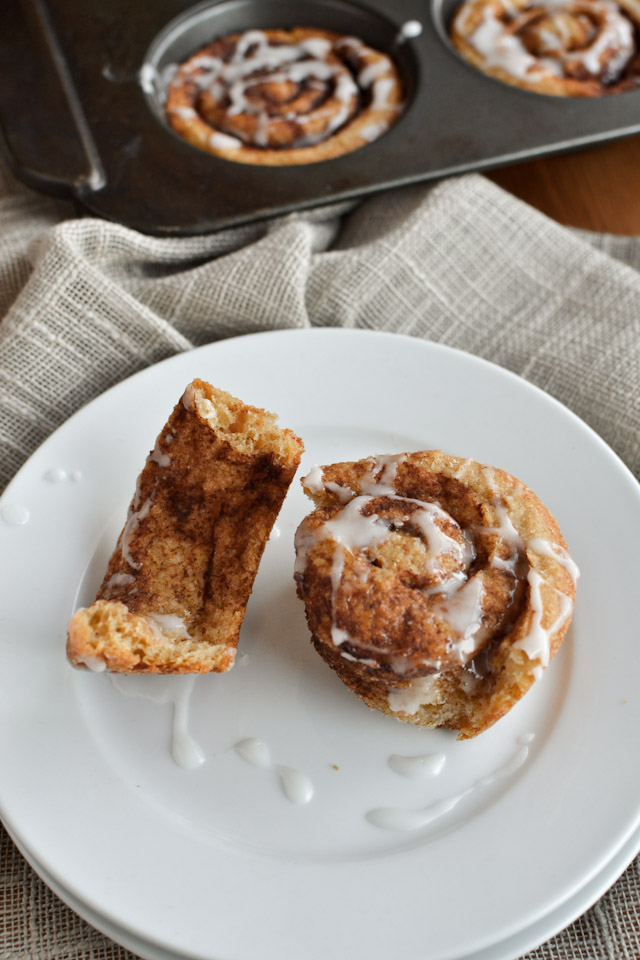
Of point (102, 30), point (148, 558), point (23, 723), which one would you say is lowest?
point (23, 723)

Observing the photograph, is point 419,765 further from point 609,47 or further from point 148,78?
point 609,47

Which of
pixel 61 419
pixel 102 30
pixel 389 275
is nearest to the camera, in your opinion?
pixel 61 419

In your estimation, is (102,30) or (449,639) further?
(102,30)

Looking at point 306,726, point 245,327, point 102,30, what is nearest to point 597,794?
point 306,726

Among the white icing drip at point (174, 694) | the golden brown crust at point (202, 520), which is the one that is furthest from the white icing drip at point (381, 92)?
the white icing drip at point (174, 694)

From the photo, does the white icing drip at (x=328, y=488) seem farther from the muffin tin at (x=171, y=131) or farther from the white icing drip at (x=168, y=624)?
the muffin tin at (x=171, y=131)

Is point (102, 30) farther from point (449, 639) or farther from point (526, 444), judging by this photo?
point (449, 639)

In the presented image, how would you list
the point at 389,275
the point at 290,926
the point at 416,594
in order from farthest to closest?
1. the point at 389,275
2. the point at 416,594
3. the point at 290,926
